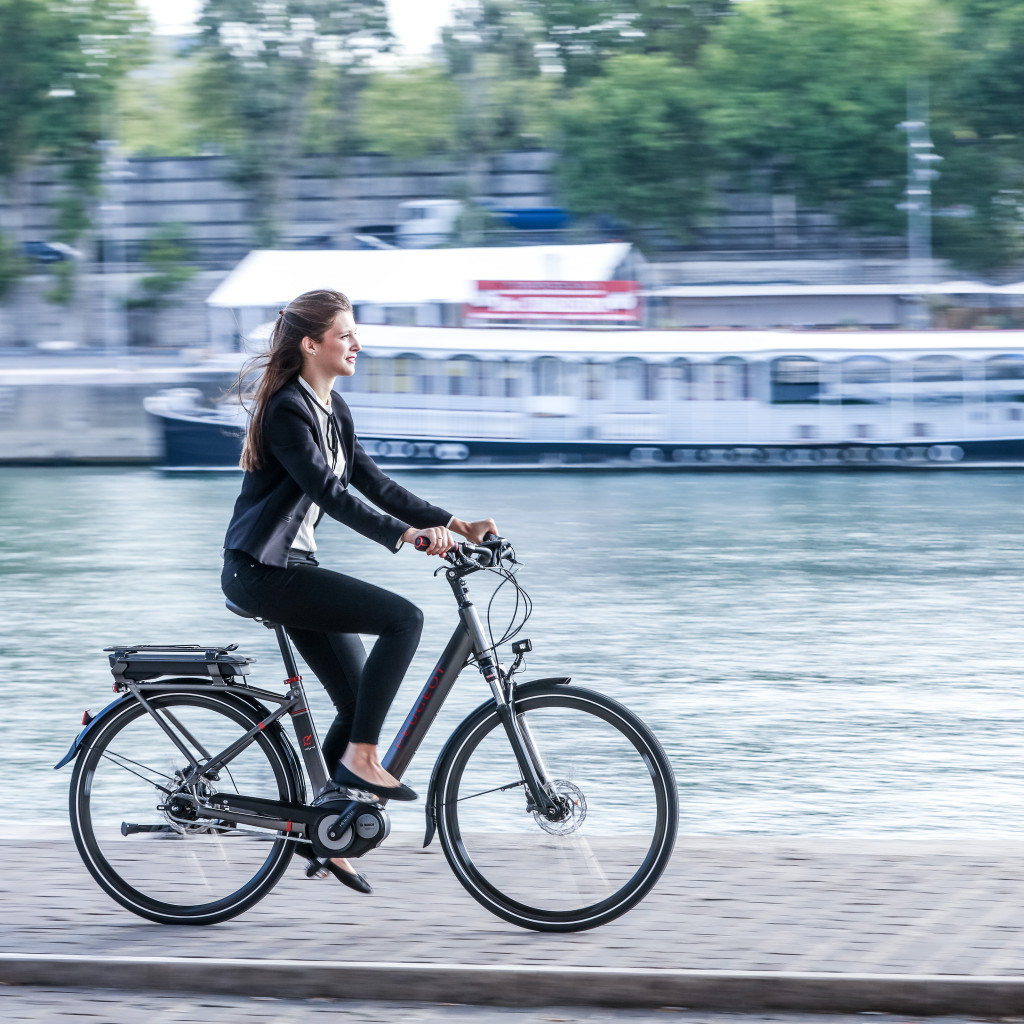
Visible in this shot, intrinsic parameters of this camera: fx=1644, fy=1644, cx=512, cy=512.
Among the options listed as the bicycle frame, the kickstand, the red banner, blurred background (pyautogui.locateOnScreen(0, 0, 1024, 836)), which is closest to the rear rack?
the bicycle frame

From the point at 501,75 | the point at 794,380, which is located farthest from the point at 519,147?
the point at 794,380

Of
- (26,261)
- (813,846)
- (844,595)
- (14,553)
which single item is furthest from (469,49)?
(813,846)

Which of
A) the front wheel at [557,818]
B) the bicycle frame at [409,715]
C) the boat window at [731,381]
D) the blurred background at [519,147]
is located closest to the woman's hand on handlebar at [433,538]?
the bicycle frame at [409,715]

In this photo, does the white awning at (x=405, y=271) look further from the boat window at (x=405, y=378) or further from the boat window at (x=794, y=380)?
the boat window at (x=794, y=380)

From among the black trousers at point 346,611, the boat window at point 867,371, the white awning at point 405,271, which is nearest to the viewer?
the black trousers at point 346,611

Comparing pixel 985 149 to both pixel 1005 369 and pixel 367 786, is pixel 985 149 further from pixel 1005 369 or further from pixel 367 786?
pixel 367 786

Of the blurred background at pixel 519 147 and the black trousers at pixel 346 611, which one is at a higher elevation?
the black trousers at pixel 346 611

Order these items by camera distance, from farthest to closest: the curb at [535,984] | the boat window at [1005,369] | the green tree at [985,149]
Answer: the green tree at [985,149], the boat window at [1005,369], the curb at [535,984]

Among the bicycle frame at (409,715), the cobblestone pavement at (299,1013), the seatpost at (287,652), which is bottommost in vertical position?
the cobblestone pavement at (299,1013)

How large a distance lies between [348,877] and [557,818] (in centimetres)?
54

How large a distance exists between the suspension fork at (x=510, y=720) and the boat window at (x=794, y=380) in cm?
3278

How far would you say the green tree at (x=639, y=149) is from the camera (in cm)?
4541

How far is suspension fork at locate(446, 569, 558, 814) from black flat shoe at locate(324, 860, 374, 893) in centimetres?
48

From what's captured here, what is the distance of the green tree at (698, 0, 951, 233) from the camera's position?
1774 inches
